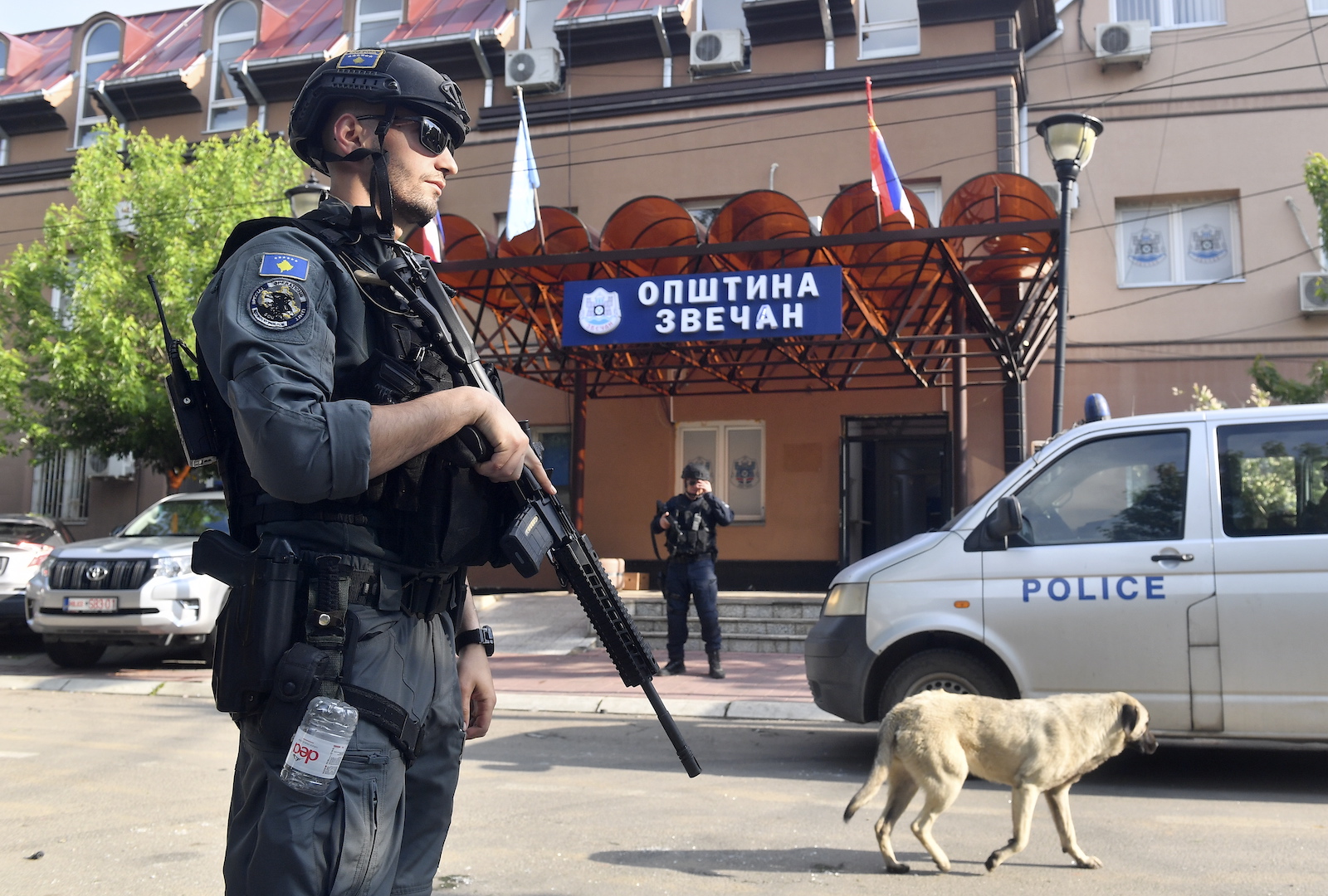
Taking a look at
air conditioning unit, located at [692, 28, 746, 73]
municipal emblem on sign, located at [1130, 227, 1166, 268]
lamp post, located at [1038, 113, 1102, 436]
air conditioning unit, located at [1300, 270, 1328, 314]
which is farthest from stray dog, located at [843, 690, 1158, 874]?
air conditioning unit, located at [692, 28, 746, 73]

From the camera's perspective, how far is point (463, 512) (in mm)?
1949

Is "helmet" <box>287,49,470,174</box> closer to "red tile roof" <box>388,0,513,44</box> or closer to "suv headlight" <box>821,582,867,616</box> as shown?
"suv headlight" <box>821,582,867,616</box>

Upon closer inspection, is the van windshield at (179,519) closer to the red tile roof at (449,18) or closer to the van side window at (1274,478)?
the van side window at (1274,478)

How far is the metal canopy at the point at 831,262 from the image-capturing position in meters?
12.5

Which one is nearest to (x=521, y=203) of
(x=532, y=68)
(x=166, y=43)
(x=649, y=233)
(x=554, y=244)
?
(x=554, y=244)

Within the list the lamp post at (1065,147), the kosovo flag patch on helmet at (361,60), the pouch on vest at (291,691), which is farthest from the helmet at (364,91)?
the lamp post at (1065,147)

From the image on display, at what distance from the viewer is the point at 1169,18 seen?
1639 cm

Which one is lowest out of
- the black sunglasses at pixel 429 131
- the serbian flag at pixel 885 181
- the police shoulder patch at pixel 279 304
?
the police shoulder patch at pixel 279 304

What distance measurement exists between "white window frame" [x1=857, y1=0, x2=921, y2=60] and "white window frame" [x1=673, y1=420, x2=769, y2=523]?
607 centimetres

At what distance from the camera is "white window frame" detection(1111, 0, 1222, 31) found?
1611cm

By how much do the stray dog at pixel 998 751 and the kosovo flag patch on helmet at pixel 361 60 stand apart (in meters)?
3.30

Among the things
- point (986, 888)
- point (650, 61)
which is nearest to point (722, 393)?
point (650, 61)

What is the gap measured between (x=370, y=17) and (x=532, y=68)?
4068mm

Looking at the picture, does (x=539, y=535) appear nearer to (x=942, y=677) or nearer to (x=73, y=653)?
(x=942, y=677)
